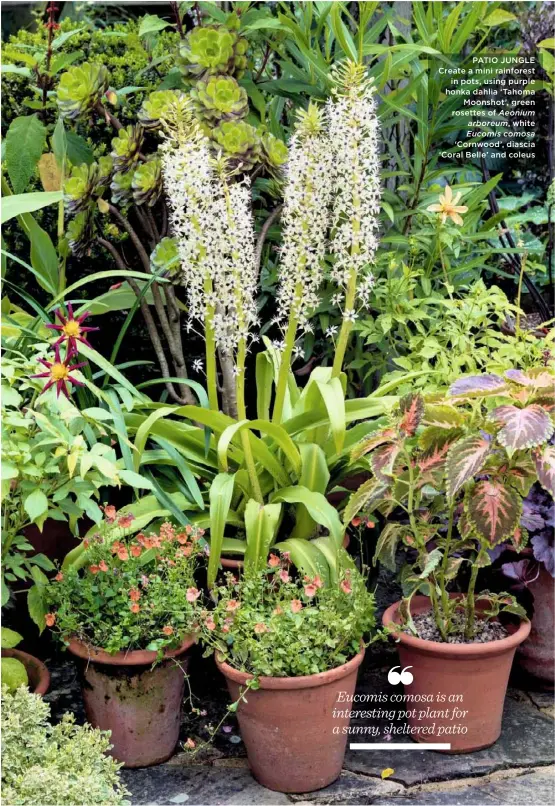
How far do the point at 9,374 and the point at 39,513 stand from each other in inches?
15.0

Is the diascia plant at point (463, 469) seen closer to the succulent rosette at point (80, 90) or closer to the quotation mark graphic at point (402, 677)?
the quotation mark graphic at point (402, 677)

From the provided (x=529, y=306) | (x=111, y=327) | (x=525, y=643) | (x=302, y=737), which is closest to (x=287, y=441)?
(x=302, y=737)

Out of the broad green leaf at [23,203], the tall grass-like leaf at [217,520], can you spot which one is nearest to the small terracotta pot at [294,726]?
the tall grass-like leaf at [217,520]

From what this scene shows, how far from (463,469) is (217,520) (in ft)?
2.29

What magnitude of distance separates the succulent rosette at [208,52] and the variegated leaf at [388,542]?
1.56 metres

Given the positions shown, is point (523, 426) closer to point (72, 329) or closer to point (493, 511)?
point (493, 511)

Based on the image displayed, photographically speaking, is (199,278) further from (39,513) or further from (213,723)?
(213,723)

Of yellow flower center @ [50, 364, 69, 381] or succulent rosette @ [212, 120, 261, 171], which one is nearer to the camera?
yellow flower center @ [50, 364, 69, 381]

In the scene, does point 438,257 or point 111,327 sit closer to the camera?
point 438,257

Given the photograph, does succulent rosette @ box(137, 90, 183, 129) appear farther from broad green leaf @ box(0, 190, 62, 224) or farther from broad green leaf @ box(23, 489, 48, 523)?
broad green leaf @ box(23, 489, 48, 523)

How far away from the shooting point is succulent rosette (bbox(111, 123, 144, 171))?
2973 millimetres

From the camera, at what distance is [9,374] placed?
7.61 feet

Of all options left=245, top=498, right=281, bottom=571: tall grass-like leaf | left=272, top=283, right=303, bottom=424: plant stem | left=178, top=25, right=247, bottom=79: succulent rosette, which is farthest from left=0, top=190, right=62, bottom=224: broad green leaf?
left=245, top=498, right=281, bottom=571: tall grass-like leaf

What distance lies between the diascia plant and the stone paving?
1.20 ft
